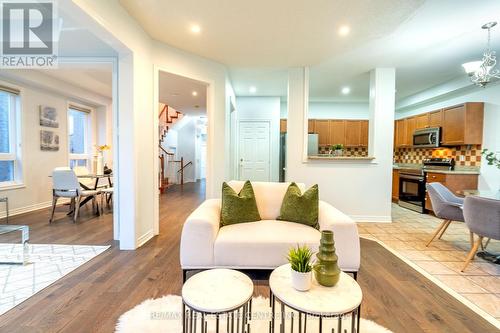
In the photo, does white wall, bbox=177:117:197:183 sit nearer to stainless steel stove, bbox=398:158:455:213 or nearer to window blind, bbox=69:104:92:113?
window blind, bbox=69:104:92:113

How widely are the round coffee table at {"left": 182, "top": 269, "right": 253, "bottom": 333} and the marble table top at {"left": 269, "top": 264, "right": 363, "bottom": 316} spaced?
0.54ft

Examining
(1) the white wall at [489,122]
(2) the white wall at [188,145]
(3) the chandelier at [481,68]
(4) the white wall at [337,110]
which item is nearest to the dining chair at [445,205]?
(3) the chandelier at [481,68]

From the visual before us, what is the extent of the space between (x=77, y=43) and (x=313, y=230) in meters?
3.54

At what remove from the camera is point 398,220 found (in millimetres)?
Result: 4258

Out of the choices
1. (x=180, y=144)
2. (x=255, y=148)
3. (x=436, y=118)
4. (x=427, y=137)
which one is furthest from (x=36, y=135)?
(x=436, y=118)

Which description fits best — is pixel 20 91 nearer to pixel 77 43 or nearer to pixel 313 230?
pixel 77 43

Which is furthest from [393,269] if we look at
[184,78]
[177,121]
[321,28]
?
[177,121]

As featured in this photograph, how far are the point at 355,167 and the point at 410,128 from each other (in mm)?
2767

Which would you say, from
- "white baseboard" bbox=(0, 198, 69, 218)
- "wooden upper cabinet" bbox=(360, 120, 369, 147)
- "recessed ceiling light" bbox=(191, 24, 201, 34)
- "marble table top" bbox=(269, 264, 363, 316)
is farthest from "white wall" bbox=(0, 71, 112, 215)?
"wooden upper cabinet" bbox=(360, 120, 369, 147)

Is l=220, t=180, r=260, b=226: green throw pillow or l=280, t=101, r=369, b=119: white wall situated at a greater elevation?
l=280, t=101, r=369, b=119: white wall

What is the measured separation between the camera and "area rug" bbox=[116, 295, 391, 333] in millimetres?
1486

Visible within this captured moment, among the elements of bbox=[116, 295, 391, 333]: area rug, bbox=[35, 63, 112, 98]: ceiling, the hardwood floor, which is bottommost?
the hardwood floor

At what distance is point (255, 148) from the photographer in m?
6.27

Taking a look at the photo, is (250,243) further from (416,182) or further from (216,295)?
(416,182)
